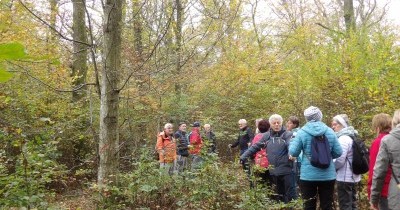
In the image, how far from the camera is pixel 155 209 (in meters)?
5.65

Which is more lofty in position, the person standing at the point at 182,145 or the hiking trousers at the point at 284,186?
the person standing at the point at 182,145

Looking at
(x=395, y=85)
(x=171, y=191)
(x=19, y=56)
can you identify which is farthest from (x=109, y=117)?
(x=395, y=85)

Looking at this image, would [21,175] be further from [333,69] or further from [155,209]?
[333,69]

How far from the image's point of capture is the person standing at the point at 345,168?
17.5ft

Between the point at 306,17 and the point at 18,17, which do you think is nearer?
the point at 18,17

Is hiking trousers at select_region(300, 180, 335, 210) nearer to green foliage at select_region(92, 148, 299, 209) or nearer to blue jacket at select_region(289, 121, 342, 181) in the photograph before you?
blue jacket at select_region(289, 121, 342, 181)

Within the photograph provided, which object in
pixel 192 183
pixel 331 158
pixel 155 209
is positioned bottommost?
pixel 155 209

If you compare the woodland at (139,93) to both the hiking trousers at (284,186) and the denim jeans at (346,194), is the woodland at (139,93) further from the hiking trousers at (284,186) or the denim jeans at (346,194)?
the denim jeans at (346,194)

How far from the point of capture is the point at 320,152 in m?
4.97

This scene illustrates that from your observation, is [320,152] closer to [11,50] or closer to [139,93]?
[139,93]

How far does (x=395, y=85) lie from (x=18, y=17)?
9352mm

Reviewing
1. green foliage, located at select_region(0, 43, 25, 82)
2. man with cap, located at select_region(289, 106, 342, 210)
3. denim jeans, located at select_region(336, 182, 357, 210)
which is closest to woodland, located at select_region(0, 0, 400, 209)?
green foliage, located at select_region(0, 43, 25, 82)

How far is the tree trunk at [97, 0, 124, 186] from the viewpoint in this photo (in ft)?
13.9

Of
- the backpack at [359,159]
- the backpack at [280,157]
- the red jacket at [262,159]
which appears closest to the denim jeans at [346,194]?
the backpack at [359,159]
